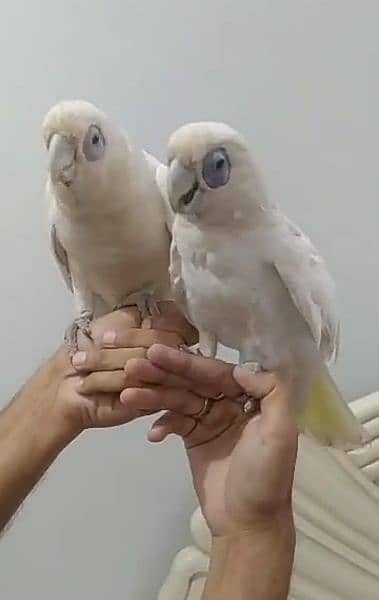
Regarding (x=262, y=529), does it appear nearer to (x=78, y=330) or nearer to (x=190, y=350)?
(x=190, y=350)

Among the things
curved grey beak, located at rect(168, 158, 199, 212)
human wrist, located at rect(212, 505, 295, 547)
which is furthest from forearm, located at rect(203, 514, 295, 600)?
curved grey beak, located at rect(168, 158, 199, 212)

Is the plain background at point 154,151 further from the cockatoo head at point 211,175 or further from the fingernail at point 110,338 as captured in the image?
the cockatoo head at point 211,175

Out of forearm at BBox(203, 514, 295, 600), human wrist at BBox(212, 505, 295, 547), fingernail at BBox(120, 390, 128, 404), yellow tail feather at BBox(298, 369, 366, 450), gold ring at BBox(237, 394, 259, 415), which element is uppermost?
fingernail at BBox(120, 390, 128, 404)

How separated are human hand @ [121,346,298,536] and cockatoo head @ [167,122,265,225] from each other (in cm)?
16

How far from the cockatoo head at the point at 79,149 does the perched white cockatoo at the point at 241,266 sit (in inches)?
3.5

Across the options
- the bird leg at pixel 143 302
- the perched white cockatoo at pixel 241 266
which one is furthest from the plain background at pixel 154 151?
the perched white cockatoo at pixel 241 266

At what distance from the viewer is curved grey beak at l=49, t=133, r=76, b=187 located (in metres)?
1.03

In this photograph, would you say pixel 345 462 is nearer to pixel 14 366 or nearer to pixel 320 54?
pixel 14 366

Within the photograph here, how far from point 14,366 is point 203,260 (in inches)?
29.1

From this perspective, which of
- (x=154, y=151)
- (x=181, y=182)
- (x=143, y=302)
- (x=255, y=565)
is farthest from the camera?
(x=154, y=151)

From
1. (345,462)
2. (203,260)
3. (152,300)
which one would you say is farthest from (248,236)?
(345,462)

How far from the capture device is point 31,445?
4.24ft

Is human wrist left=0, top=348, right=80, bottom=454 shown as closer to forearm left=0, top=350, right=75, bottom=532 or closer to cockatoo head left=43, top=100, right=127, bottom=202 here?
forearm left=0, top=350, right=75, bottom=532

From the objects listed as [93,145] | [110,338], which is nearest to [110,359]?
[110,338]
